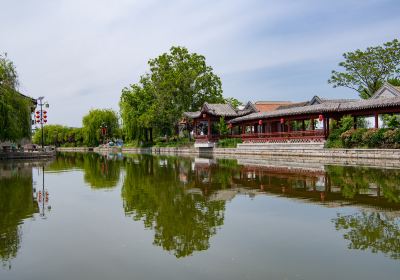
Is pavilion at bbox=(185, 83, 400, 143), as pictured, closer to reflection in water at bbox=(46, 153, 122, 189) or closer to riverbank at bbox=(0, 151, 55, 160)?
reflection in water at bbox=(46, 153, 122, 189)

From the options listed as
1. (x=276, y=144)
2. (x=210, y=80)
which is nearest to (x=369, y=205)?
(x=276, y=144)

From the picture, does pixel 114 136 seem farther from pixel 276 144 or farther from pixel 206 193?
pixel 206 193

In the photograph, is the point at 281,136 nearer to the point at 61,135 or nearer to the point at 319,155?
the point at 319,155

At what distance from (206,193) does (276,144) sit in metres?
20.5

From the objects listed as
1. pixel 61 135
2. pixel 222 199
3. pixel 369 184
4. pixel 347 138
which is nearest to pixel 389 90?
pixel 347 138

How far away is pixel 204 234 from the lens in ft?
21.1

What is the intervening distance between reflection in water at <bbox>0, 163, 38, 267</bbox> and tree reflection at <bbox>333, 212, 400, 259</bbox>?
A: 476cm

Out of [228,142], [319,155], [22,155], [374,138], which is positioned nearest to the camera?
[374,138]

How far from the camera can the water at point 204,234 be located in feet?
16.0

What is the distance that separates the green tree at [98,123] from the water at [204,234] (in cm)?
5362

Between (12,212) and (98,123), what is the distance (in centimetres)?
5678

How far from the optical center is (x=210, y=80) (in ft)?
155

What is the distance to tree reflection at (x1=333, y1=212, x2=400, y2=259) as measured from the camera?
5.54m

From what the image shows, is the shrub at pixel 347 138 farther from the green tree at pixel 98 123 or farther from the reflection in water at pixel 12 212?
the green tree at pixel 98 123
